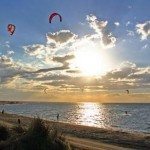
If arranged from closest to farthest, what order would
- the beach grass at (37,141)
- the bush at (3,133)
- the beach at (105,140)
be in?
the beach grass at (37,141) < the bush at (3,133) < the beach at (105,140)

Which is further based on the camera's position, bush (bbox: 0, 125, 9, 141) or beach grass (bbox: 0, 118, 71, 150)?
bush (bbox: 0, 125, 9, 141)

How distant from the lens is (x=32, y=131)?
65.4ft

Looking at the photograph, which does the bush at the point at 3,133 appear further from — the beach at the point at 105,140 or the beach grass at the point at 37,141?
the beach at the point at 105,140

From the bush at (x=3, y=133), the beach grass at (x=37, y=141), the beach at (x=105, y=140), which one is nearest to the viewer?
the beach grass at (x=37, y=141)

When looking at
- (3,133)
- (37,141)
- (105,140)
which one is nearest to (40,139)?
(37,141)

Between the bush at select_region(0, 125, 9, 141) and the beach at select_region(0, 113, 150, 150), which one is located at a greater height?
the bush at select_region(0, 125, 9, 141)

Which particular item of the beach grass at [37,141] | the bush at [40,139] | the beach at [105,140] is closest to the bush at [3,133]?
the beach grass at [37,141]

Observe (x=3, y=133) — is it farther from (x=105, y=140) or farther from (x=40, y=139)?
(x=105, y=140)

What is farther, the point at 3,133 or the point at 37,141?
the point at 3,133

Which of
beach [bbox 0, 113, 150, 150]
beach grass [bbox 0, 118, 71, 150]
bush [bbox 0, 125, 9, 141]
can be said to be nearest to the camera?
beach grass [bbox 0, 118, 71, 150]

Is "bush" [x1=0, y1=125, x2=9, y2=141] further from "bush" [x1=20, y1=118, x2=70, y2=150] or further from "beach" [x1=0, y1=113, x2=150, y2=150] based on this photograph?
"beach" [x1=0, y1=113, x2=150, y2=150]

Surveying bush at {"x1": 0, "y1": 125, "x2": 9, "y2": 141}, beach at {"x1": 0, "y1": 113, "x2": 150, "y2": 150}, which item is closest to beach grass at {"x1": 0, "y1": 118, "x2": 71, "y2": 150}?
bush at {"x1": 0, "y1": 125, "x2": 9, "y2": 141}

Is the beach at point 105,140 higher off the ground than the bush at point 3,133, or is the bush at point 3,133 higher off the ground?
the bush at point 3,133

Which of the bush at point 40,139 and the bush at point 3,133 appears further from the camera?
the bush at point 3,133
